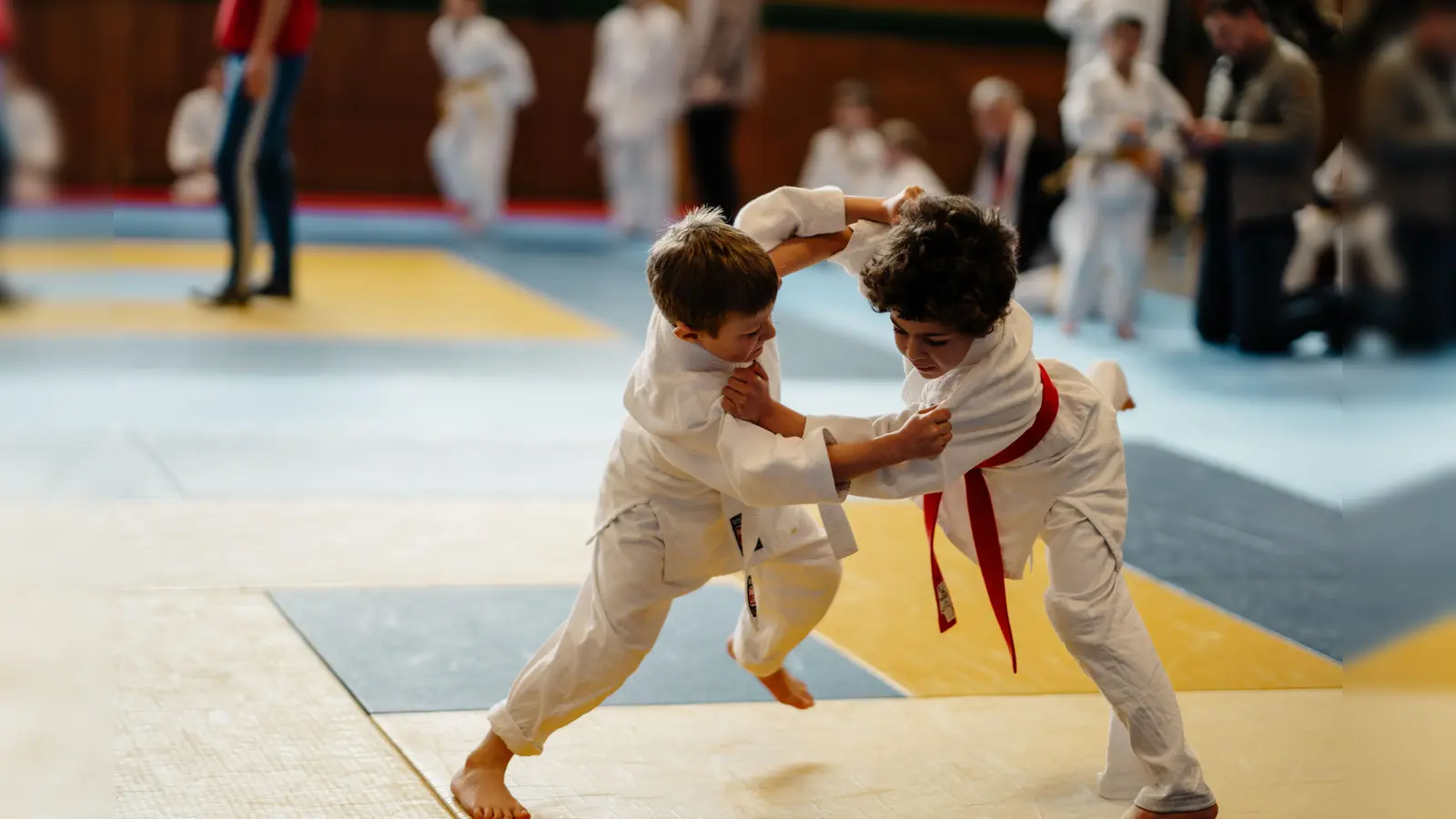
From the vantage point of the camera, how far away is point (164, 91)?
43.2 feet

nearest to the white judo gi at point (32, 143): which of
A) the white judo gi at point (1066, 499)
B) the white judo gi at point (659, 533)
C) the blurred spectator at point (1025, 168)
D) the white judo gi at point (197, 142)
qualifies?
the white judo gi at point (659, 533)

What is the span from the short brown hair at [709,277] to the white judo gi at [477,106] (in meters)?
9.18

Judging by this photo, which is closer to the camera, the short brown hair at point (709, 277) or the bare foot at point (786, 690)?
the short brown hair at point (709, 277)

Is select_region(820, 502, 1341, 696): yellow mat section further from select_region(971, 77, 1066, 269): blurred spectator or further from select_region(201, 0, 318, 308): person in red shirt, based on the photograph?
select_region(971, 77, 1066, 269): blurred spectator

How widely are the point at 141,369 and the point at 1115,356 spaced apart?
14.1 feet

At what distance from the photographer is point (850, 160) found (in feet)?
37.5


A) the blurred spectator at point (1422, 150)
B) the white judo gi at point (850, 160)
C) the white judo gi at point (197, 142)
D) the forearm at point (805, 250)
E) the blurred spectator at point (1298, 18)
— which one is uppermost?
the blurred spectator at point (1422, 150)

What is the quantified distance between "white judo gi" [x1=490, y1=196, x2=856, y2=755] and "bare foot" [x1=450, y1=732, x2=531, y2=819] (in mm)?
29

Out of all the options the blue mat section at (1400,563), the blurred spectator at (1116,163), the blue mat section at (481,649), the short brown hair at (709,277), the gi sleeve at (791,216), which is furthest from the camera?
the blurred spectator at (1116,163)

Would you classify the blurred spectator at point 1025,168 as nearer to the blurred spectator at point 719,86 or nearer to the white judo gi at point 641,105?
the blurred spectator at point 719,86

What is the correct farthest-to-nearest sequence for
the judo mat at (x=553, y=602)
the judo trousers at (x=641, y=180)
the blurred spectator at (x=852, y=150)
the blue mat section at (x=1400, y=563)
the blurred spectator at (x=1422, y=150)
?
the judo trousers at (x=641, y=180) < the blurred spectator at (x=852, y=150) < the judo mat at (x=553, y=602) < the blue mat section at (x=1400, y=563) < the blurred spectator at (x=1422, y=150)

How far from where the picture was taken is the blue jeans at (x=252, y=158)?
7.25m

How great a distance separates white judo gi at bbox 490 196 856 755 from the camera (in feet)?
7.77

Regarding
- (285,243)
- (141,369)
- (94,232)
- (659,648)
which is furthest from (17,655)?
(285,243)
